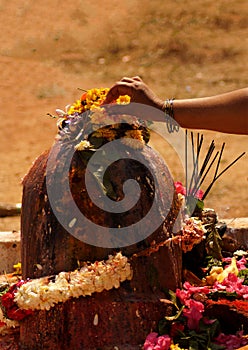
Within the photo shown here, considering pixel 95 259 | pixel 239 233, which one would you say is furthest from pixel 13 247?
pixel 95 259

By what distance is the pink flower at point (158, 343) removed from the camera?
455 centimetres

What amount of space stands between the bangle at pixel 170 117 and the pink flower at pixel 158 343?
1185 mm

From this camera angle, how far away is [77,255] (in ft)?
15.7

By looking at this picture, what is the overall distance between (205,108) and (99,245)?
100cm

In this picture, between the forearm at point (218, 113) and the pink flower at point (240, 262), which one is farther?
the pink flower at point (240, 262)

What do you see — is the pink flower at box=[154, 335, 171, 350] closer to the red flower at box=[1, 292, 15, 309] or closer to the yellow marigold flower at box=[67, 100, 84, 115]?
the red flower at box=[1, 292, 15, 309]

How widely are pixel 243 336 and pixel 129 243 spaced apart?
2.73 feet

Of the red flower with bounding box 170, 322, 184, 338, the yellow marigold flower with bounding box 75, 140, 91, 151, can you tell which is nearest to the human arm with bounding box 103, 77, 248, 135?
the yellow marigold flower with bounding box 75, 140, 91, 151

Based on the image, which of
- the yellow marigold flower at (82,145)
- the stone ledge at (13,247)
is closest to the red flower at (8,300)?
the yellow marigold flower at (82,145)

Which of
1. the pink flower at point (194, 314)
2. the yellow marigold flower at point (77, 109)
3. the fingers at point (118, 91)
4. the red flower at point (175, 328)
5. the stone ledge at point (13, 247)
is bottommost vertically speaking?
the red flower at point (175, 328)

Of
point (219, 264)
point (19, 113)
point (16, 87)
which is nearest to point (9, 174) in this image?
point (19, 113)

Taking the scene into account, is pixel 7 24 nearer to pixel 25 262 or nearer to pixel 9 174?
pixel 9 174

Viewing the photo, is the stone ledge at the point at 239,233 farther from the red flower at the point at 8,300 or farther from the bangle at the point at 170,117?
the red flower at the point at 8,300

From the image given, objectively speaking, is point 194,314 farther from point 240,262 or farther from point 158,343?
point 240,262
